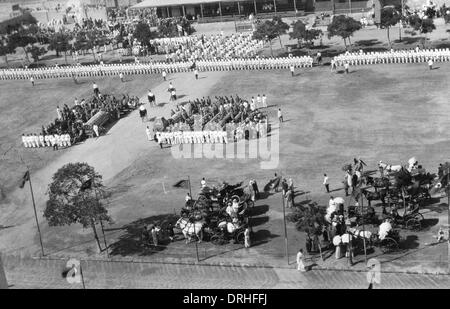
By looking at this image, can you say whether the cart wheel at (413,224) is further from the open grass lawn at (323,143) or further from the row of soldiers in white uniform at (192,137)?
the row of soldiers in white uniform at (192,137)

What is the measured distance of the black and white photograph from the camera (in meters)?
28.6

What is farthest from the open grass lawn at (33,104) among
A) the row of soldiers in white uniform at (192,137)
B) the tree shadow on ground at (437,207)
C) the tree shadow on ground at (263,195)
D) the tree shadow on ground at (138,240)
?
the tree shadow on ground at (437,207)

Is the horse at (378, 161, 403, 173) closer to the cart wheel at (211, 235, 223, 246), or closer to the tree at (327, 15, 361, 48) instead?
the cart wheel at (211, 235, 223, 246)

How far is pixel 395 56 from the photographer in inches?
2213

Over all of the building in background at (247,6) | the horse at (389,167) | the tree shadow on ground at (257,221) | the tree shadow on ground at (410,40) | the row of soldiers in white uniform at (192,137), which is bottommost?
the tree shadow on ground at (257,221)

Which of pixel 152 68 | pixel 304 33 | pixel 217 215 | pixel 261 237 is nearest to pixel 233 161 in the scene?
pixel 217 215

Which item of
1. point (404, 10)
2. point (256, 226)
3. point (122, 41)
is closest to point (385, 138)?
point (256, 226)

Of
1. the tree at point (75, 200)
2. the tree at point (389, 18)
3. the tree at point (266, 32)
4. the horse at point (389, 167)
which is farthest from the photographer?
the tree at point (266, 32)

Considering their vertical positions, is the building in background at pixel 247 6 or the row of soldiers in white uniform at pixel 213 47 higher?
the building in background at pixel 247 6

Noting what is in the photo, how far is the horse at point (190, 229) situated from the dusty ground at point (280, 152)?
486 millimetres

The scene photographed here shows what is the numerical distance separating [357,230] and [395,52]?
30646 mm

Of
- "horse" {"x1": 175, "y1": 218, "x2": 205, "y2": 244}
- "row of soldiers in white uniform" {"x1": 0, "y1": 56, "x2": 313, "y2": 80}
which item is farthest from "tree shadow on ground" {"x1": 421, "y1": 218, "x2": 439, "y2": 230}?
"row of soldiers in white uniform" {"x1": 0, "y1": 56, "x2": 313, "y2": 80}

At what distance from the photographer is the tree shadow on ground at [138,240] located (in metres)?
31.2

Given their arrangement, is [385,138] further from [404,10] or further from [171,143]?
[404,10]
